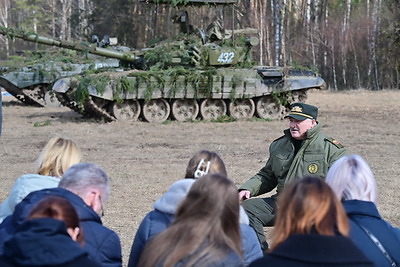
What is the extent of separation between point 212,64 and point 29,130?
5.22m

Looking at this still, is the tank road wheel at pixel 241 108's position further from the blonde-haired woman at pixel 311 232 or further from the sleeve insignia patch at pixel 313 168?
the blonde-haired woman at pixel 311 232

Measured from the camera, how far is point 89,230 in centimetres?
366

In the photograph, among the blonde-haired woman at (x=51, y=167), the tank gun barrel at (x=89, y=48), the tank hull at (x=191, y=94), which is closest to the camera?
the blonde-haired woman at (x=51, y=167)

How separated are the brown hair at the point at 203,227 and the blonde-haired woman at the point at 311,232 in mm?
248

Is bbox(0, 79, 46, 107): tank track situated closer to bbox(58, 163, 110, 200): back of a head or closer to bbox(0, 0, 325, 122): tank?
bbox(0, 0, 325, 122): tank

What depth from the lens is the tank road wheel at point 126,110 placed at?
Answer: 18.2 metres

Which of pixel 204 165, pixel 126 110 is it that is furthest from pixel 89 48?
pixel 204 165

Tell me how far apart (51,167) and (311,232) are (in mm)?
2113

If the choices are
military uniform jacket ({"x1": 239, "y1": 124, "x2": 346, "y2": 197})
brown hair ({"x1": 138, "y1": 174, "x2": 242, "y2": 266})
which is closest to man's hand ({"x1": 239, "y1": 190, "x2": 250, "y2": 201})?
military uniform jacket ({"x1": 239, "y1": 124, "x2": 346, "y2": 197})

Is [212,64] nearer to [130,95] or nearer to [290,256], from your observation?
[130,95]

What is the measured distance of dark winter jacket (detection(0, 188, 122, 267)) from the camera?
3500mm

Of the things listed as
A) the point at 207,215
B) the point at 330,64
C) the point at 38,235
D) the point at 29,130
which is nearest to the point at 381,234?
the point at 207,215

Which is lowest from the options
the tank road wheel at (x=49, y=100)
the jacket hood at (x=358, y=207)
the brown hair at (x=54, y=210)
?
the jacket hood at (x=358, y=207)

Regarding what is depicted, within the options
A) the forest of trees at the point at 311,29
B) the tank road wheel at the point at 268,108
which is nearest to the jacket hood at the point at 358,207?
the tank road wheel at the point at 268,108
